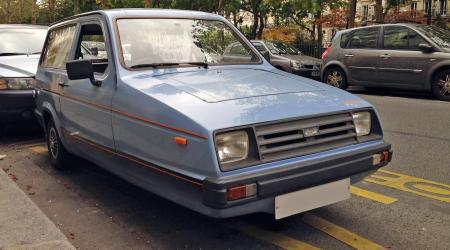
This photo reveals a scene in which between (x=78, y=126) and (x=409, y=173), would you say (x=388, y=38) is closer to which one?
(x=409, y=173)

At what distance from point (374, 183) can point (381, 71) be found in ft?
24.5

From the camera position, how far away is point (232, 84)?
389 centimetres

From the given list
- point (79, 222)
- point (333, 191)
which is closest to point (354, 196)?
point (333, 191)

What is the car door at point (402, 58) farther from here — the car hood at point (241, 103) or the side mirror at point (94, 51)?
the side mirror at point (94, 51)

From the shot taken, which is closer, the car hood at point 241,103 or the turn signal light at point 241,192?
the turn signal light at point 241,192

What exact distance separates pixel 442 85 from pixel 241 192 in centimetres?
915

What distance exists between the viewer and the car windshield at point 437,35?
11086mm

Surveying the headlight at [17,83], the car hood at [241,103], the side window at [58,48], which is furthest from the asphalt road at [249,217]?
the headlight at [17,83]

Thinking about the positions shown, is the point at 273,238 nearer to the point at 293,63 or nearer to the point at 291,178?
the point at 291,178

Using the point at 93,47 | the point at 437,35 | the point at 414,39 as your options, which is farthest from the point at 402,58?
the point at 93,47

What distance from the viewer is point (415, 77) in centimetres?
1123

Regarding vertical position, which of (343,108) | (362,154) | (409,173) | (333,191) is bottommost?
(409,173)

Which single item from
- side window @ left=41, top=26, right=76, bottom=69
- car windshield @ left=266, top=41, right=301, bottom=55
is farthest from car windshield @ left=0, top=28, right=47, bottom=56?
car windshield @ left=266, top=41, right=301, bottom=55

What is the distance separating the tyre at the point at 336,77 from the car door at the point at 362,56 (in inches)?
8.8
